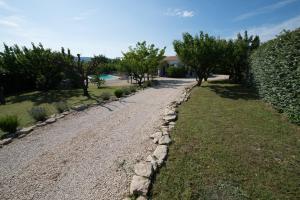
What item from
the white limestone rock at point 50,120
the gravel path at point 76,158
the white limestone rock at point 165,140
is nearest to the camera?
the gravel path at point 76,158

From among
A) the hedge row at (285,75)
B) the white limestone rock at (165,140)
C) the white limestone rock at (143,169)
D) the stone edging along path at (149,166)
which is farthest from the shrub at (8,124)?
the hedge row at (285,75)

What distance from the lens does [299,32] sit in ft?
21.5

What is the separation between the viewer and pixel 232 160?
4.43 meters

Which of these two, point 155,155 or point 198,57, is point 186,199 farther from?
point 198,57

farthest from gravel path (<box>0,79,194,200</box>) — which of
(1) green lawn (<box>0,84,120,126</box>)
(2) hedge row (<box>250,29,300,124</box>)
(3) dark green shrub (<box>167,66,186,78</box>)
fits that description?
(3) dark green shrub (<box>167,66,186,78</box>)

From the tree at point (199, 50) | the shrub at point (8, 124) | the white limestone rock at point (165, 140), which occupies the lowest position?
the white limestone rock at point (165, 140)

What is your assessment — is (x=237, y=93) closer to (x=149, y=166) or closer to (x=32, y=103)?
(x=149, y=166)

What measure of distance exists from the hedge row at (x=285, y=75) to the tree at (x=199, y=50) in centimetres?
657

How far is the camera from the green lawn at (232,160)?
3457 mm

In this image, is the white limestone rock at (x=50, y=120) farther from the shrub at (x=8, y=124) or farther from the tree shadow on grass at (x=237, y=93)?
the tree shadow on grass at (x=237, y=93)

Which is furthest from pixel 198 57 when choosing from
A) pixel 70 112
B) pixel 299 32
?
pixel 70 112

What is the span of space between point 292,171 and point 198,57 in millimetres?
13445

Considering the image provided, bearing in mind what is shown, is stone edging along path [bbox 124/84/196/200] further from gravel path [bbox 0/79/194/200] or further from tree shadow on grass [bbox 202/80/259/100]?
tree shadow on grass [bbox 202/80/259/100]

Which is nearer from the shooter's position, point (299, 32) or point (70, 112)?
point (299, 32)
